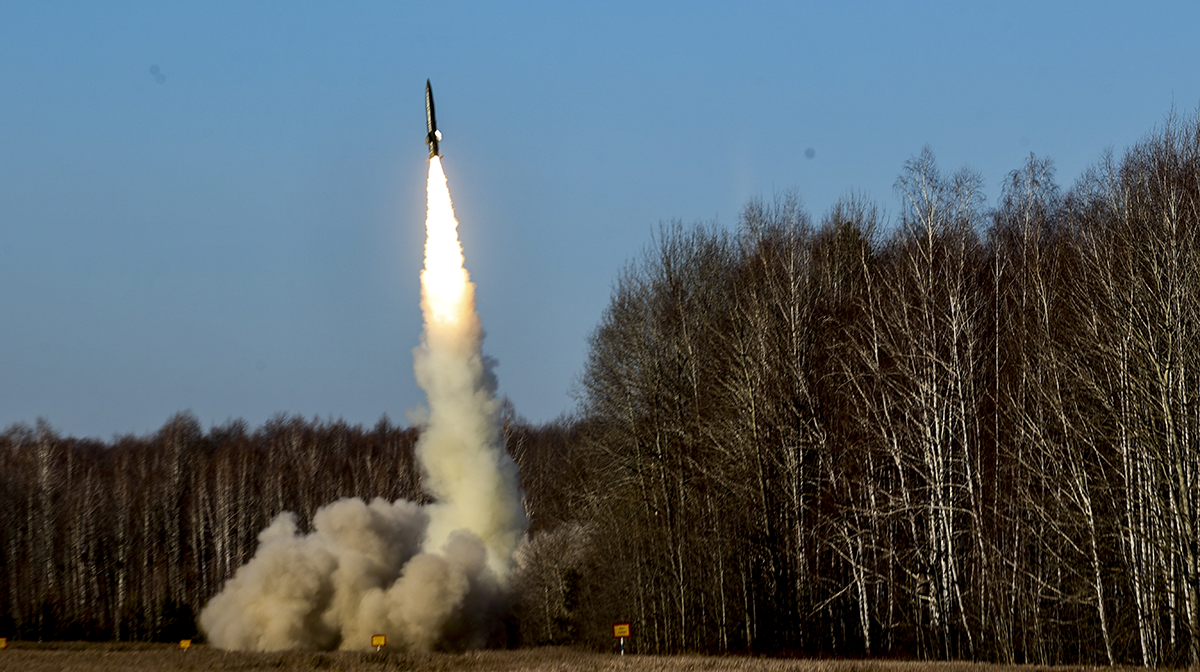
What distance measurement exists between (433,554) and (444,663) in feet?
42.4

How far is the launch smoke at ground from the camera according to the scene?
122 feet

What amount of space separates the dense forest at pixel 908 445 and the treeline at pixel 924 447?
0.11m

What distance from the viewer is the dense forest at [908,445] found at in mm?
23594

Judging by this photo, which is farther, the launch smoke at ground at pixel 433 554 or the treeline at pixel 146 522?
the treeline at pixel 146 522

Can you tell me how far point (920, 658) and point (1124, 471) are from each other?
6.11m

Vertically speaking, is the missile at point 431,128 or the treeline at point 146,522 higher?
the missile at point 431,128

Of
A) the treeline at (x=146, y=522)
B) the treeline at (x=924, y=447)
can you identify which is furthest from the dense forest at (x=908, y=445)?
the treeline at (x=146, y=522)

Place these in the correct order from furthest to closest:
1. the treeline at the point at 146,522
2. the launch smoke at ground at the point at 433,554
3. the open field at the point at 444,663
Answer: the treeline at the point at 146,522
the launch smoke at ground at the point at 433,554
the open field at the point at 444,663

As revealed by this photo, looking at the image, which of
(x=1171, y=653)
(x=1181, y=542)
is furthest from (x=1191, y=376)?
(x=1171, y=653)

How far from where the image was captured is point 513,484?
4003 cm

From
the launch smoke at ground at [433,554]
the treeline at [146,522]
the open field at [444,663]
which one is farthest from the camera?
the treeline at [146,522]

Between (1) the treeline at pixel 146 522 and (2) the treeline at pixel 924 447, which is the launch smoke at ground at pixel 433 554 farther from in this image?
(1) the treeline at pixel 146 522

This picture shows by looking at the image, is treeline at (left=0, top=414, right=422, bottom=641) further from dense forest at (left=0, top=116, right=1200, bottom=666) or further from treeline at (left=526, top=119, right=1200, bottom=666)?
treeline at (left=526, top=119, right=1200, bottom=666)

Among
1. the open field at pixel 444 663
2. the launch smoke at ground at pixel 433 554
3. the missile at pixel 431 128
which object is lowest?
the open field at pixel 444 663
